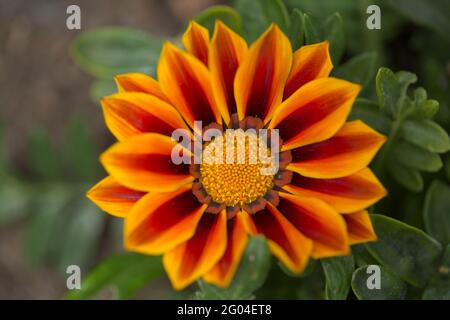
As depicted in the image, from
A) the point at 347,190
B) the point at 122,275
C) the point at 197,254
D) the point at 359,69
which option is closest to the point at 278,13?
the point at 359,69

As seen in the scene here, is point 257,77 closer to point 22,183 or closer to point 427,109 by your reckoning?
point 427,109

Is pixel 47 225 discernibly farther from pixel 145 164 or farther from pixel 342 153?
pixel 342 153

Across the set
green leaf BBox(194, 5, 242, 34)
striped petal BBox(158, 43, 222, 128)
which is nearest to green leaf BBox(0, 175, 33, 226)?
green leaf BBox(194, 5, 242, 34)

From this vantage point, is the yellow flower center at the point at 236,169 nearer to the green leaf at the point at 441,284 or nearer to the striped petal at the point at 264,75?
the striped petal at the point at 264,75

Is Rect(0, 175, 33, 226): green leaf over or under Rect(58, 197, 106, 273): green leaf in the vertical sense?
over

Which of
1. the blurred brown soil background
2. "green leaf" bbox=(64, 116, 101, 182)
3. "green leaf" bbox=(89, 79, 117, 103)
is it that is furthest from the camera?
the blurred brown soil background

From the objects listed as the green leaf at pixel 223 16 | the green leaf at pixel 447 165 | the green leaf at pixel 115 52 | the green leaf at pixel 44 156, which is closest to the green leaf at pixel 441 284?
the green leaf at pixel 447 165

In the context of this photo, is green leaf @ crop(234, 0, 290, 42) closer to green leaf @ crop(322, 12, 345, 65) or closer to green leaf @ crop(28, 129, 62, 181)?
green leaf @ crop(322, 12, 345, 65)
